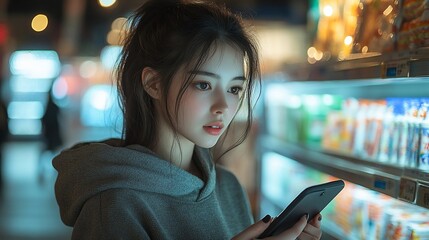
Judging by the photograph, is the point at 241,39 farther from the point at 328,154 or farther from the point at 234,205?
the point at 328,154

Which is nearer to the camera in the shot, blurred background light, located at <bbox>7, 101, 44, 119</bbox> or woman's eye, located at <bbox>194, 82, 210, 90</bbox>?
woman's eye, located at <bbox>194, 82, 210, 90</bbox>

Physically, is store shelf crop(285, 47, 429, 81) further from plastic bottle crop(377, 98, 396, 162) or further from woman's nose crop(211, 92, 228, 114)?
woman's nose crop(211, 92, 228, 114)

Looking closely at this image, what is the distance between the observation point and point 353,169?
2.71 m

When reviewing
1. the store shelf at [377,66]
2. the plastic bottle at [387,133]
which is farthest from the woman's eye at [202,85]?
the plastic bottle at [387,133]

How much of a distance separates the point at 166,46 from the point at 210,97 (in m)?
0.20

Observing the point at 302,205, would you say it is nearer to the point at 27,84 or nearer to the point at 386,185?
the point at 386,185

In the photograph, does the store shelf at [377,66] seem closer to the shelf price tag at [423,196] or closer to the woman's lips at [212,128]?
the shelf price tag at [423,196]

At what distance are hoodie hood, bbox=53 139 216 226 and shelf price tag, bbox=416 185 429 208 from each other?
2.09ft

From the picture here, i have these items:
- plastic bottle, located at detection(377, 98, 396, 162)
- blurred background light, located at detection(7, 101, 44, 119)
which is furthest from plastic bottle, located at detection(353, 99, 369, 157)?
blurred background light, located at detection(7, 101, 44, 119)

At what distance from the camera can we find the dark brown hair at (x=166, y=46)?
203 cm

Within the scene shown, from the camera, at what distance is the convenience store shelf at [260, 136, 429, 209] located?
Answer: 6.96 feet

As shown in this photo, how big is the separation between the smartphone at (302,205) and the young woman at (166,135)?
27 millimetres

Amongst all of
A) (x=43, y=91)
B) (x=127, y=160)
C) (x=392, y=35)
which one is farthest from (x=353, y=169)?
(x=43, y=91)

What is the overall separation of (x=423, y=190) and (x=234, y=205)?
2.20ft
